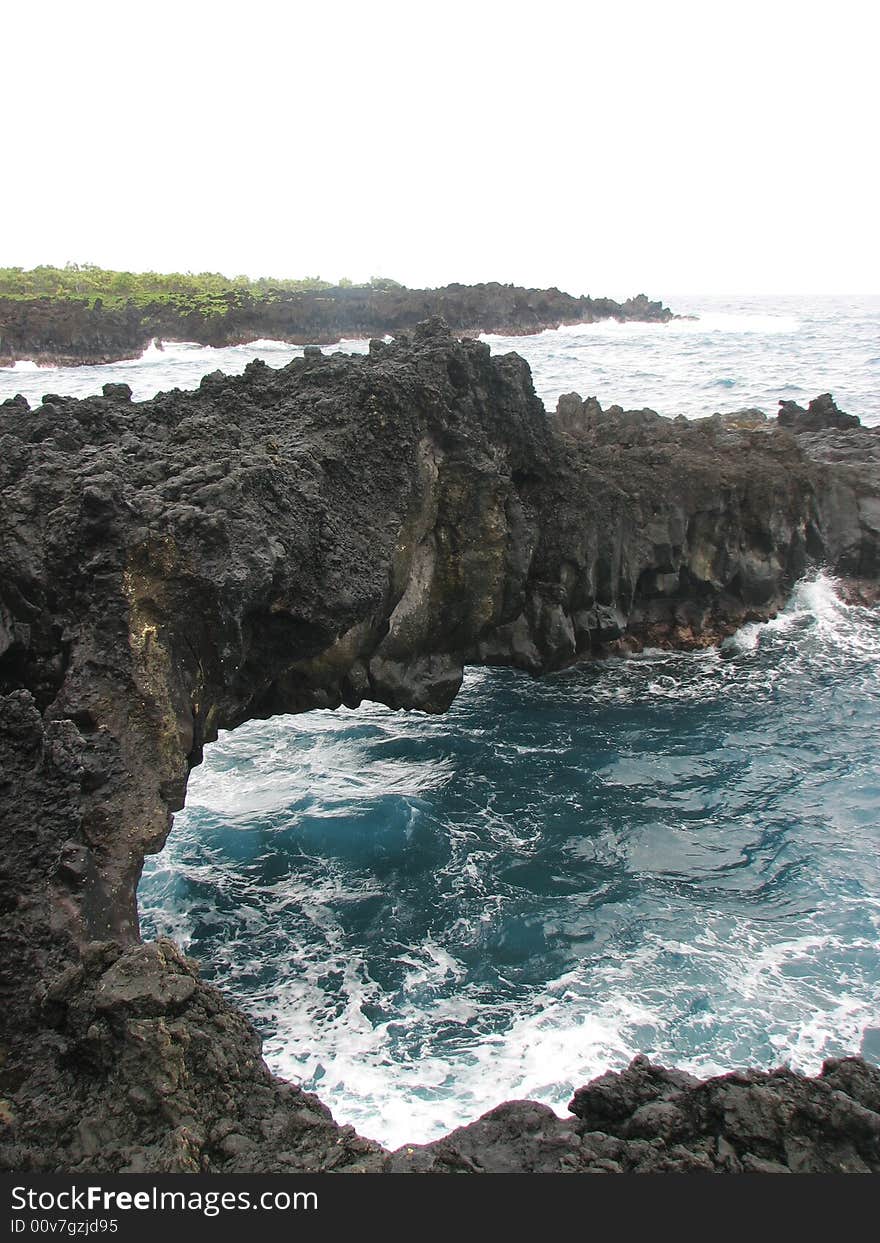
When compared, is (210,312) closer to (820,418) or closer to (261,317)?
(261,317)

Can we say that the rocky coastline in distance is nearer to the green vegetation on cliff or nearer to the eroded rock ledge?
the green vegetation on cliff

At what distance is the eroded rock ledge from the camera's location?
17.5 feet

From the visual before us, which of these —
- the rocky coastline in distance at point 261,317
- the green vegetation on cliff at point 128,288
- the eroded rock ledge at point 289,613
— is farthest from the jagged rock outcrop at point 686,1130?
the green vegetation on cliff at point 128,288

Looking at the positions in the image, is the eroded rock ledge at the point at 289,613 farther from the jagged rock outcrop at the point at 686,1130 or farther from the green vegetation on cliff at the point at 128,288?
the green vegetation on cliff at the point at 128,288

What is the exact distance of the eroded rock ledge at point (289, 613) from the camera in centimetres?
534

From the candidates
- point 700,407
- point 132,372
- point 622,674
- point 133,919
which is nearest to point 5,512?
point 133,919

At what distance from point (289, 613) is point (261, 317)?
203 ft

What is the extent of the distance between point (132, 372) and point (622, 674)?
4063 cm

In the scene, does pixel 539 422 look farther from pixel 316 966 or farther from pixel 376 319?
pixel 376 319

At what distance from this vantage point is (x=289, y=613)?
32.7ft

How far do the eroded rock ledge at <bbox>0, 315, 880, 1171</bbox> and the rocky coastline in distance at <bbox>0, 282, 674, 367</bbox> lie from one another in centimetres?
4476

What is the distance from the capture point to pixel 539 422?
16.0 m

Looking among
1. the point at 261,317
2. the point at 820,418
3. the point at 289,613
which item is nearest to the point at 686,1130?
the point at 289,613

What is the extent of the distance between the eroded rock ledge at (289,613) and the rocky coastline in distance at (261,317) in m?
44.8
